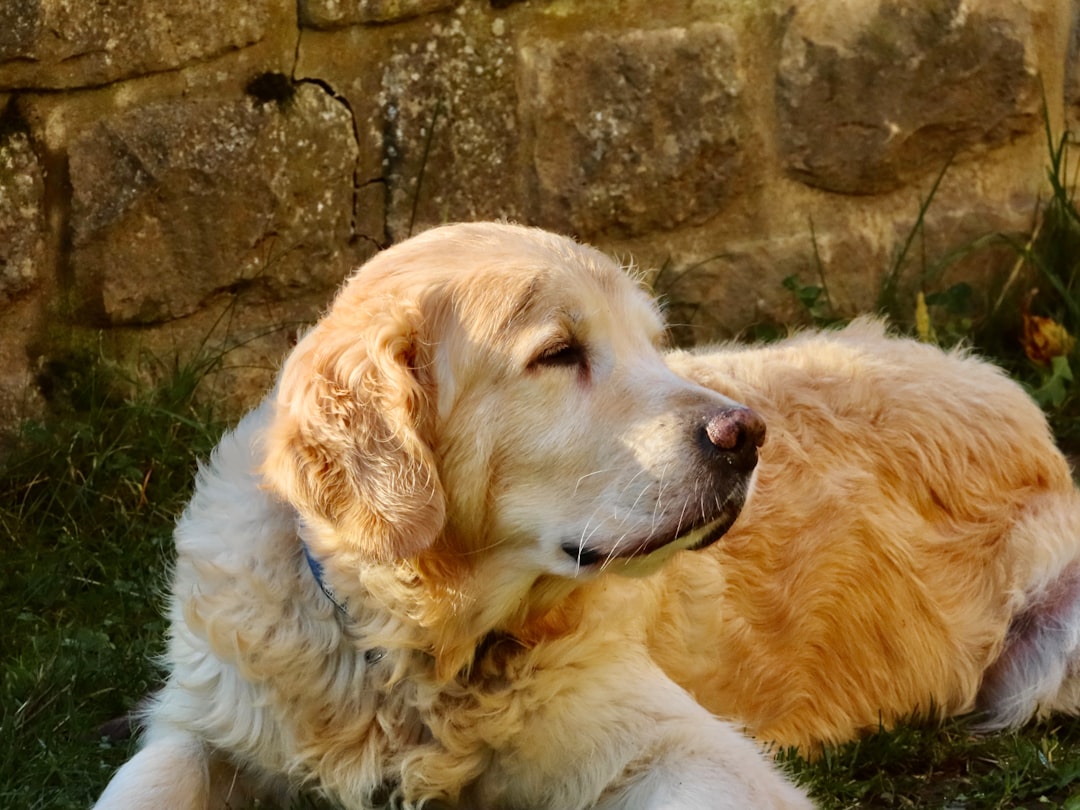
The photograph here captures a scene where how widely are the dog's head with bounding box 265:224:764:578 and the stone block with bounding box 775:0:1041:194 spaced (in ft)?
7.84

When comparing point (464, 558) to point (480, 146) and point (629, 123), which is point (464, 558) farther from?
point (629, 123)

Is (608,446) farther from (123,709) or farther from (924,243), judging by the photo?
(924,243)

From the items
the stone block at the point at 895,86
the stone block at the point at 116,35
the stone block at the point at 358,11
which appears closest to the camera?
the stone block at the point at 116,35

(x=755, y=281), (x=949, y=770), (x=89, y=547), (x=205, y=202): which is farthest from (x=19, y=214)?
(x=949, y=770)

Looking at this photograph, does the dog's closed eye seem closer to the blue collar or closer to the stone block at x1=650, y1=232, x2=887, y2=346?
the blue collar

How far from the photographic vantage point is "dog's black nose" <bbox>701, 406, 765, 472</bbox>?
282cm

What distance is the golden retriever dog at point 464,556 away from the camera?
111 inches

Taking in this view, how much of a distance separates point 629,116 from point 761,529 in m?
1.80

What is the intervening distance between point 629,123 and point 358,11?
0.97 m

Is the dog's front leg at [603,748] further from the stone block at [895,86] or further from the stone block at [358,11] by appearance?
the stone block at [895,86]

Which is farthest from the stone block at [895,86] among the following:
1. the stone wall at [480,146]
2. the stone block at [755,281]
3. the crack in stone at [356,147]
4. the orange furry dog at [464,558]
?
the orange furry dog at [464,558]

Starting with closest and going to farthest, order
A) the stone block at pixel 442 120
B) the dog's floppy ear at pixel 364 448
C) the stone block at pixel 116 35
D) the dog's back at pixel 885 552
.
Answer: the dog's floppy ear at pixel 364 448 < the dog's back at pixel 885 552 < the stone block at pixel 116 35 < the stone block at pixel 442 120

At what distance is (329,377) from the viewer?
9.37 ft

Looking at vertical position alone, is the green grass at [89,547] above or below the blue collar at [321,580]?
below
